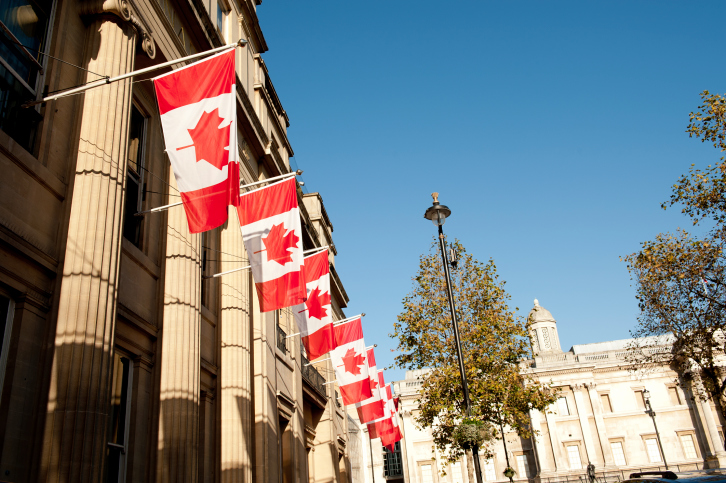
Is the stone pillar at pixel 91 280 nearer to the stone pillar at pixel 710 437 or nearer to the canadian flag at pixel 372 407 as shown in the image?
the canadian flag at pixel 372 407

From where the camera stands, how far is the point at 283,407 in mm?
16781

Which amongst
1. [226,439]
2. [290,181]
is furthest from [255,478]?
[290,181]

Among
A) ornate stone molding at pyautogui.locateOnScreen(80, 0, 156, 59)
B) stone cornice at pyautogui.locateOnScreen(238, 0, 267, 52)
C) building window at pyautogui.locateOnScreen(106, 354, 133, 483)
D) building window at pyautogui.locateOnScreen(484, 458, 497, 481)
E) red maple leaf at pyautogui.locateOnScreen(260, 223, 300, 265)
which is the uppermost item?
stone cornice at pyautogui.locateOnScreen(238, 0, 267, 52)

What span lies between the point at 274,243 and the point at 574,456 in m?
57.6

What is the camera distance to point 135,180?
32.6ft

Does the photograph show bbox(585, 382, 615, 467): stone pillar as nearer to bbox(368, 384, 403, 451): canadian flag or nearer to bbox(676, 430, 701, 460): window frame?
bbox(676, 430, 701, 460): window frame

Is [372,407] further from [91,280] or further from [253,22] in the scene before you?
[91,280]

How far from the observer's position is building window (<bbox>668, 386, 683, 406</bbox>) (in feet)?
198

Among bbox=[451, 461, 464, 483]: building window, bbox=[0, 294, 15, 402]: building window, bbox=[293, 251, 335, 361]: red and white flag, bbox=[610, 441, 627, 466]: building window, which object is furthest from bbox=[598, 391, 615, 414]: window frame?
bbox=[0, 294, 15, 402]: building window

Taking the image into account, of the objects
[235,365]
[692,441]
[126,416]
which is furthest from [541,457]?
[126,416]

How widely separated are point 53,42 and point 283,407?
470 inches

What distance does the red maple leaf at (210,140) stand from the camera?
7992 mm

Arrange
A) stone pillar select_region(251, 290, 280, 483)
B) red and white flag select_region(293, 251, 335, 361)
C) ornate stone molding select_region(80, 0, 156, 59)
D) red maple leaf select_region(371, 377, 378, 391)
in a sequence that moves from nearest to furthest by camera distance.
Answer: ornate stone molding select_region(80, 0, 156, 59)
stone pillar select_region(251, 290, 280, 483)
red and white flag select_region(293, 251, 335, 361)
red maple leaf select_region(371, 377, 378, 391)

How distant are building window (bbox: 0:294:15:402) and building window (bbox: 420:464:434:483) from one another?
60.5 m
